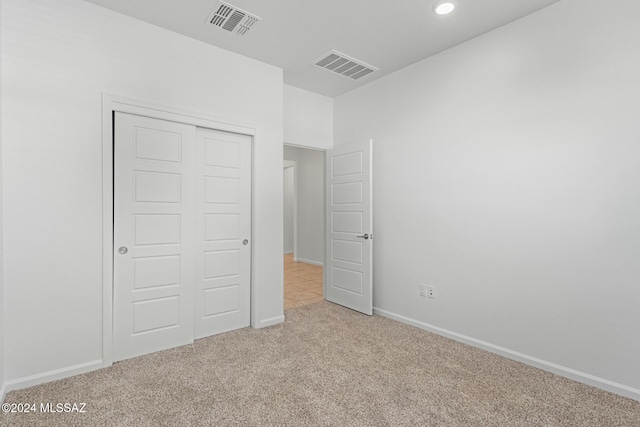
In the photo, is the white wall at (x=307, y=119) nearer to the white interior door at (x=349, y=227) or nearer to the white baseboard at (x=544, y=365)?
the white interior door at (x=349, y=227)

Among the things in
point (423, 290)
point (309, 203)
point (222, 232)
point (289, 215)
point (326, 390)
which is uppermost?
point (309, 203)

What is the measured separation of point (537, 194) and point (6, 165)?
385 cm

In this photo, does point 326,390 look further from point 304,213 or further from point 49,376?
point 304,213

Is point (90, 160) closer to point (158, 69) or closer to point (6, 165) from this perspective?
point (6, 165)

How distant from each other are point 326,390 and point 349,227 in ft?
6.82

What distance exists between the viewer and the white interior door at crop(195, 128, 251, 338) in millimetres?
2926

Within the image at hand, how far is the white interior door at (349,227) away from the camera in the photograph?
3604 millimetres

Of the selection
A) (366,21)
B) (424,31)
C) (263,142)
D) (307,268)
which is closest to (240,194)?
(263,142)

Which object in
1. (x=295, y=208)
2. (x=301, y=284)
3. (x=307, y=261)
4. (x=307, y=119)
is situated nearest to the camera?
(x=307, y=119)

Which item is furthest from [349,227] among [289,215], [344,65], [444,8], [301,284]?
[289,215]

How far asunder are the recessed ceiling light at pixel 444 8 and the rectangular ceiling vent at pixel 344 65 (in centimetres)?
99

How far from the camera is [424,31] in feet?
8.82

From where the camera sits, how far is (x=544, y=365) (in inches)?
93.1

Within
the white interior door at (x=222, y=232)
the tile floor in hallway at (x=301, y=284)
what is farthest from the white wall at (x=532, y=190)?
the white interior door at (x=222, y=232)
